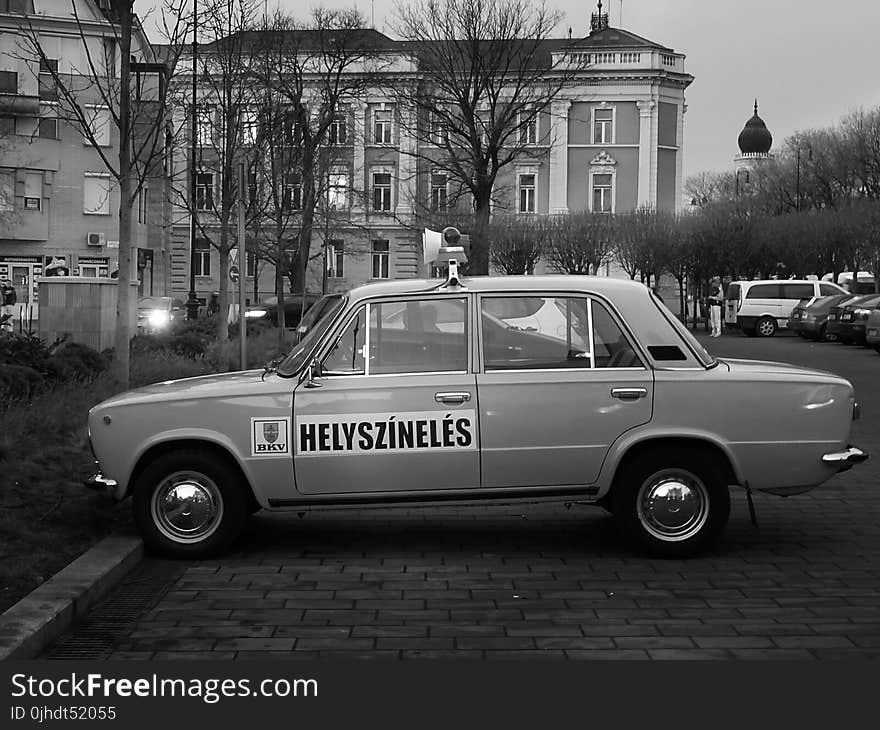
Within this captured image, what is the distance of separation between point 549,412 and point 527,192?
249 ft

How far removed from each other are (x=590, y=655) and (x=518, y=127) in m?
41.0

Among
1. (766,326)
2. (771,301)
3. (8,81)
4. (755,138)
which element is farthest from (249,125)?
(755,138)

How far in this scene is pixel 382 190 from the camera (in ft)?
266

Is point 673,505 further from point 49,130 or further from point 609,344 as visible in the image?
point 49,130

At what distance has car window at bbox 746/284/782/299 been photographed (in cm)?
5094

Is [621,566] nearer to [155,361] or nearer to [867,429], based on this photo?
[867,429]

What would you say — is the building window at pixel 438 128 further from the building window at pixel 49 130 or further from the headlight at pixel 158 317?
the building window at pixel 49 130

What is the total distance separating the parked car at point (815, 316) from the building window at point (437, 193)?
1422 cm

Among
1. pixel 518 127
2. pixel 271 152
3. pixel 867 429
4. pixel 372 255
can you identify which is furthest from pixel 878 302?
pixel 372 255

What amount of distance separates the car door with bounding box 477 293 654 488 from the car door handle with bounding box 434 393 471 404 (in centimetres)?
10

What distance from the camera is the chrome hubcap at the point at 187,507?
8.04 meters

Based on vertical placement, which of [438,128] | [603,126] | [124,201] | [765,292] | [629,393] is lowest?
[629,393]

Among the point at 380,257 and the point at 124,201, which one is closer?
the point at 124,201

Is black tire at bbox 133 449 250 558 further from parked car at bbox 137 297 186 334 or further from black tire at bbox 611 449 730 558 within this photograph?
parked car at bbox 137 297 186 334
